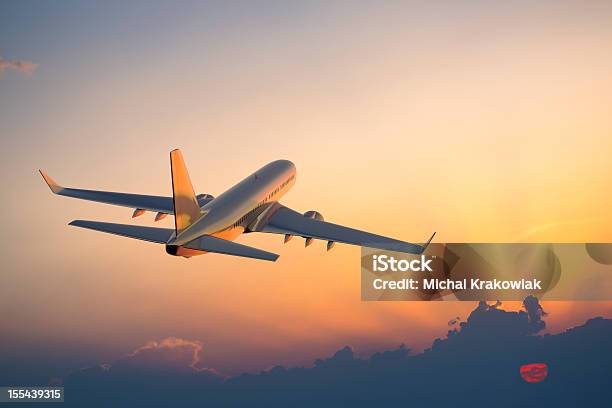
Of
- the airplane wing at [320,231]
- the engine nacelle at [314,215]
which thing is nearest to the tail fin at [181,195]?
the airplane wing at [320,231]

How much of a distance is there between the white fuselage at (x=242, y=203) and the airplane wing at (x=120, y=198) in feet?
22.9

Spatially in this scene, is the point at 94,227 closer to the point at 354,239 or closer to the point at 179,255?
the point at 179,255

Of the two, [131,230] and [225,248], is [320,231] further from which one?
[131,230]

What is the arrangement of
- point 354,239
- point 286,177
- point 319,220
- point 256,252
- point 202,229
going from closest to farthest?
point 256,252 < point 202,229 < point 354,239 < point 319,220 < point 286,177

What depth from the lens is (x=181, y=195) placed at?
7269 cm

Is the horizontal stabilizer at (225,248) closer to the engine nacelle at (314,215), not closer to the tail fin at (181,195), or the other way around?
the tail fin at (181,195)

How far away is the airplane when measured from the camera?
72875 mm

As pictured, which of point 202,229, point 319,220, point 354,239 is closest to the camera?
point 202,229

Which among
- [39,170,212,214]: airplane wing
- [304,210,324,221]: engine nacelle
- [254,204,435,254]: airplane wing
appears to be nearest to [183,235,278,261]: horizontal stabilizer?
[254,204,435,254]: airplane wing

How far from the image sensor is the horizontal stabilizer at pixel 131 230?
72812 millimetres

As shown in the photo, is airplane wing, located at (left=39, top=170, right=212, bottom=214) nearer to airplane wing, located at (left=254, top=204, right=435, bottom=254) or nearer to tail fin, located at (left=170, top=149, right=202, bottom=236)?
airplane wing, located at (left=254, top=204, right=435, bottom=254)

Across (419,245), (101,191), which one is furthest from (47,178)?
(419,245)

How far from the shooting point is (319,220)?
89.9 m

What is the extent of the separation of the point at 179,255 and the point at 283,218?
18788 mm
